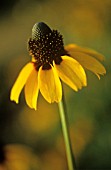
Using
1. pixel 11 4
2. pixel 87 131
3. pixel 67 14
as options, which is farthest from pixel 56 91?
pixel 11 4

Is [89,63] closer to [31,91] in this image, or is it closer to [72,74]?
[72,74]

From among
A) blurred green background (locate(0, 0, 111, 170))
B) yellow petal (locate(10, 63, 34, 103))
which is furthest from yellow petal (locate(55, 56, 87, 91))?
blurred green background (locate(0, 0, 111, 170))

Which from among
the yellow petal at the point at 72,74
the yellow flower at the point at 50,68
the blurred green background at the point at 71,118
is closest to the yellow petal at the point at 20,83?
the yellow flower at the point at 50,68

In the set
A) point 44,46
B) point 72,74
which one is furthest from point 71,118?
point 72,74

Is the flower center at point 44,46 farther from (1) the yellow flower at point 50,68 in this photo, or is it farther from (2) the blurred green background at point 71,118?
(2) the blurred green background at point 71,118

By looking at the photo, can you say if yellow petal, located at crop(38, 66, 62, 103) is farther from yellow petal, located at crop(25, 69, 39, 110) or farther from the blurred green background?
the blurred green background

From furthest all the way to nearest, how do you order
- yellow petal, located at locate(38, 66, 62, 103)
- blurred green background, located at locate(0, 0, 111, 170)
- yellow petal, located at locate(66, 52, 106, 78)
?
blurred green background, located at locate(0, 0, 111, 170) < yellow petal, located at locate(66, 52, 106, 78) < yellow petal, located at locate(38, 66, 62, 103)

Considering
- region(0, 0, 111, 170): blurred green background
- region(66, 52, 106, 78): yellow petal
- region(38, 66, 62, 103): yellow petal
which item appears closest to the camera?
region(38, 66, 62, 103): yellow petal
